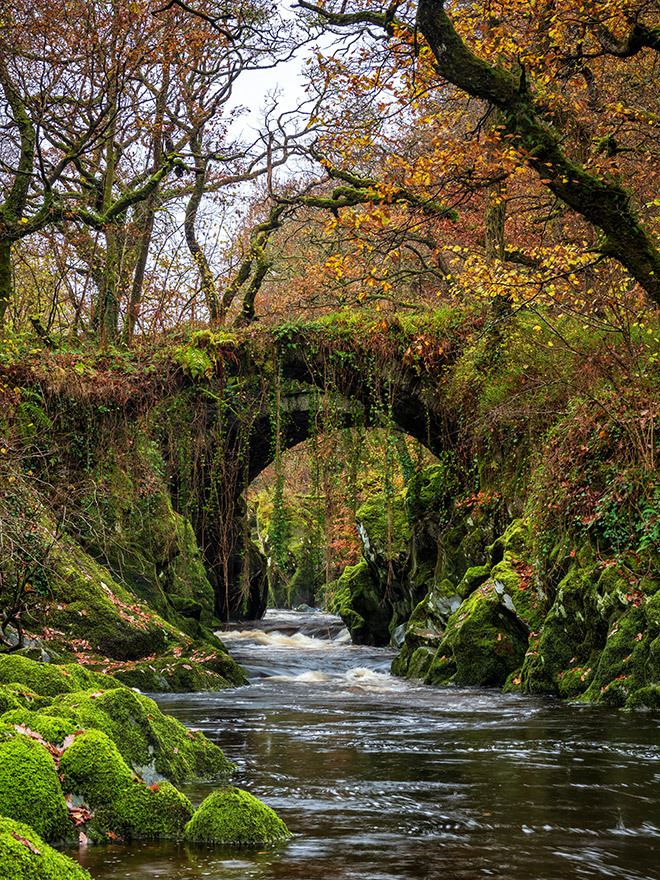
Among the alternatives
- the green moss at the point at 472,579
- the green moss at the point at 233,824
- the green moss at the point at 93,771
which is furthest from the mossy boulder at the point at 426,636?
the green moss at the point at 93,771

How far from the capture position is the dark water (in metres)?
3.61

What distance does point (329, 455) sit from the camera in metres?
13.8

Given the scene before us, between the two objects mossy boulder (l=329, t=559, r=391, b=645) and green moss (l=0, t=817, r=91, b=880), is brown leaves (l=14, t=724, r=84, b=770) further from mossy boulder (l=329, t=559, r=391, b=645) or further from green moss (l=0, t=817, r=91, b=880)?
mossy boulder (l=329, t=559, r=391, b=645)

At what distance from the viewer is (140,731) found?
486 cm

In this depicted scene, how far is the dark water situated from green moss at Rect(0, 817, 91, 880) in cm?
65

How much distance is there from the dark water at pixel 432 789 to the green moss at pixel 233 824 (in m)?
0.13

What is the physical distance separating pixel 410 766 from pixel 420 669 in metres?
6.78

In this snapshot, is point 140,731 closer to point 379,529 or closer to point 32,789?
point 32,789

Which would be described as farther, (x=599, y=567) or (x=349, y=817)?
(x=599, y=567)

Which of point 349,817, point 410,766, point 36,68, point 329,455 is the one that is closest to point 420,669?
point 329,455

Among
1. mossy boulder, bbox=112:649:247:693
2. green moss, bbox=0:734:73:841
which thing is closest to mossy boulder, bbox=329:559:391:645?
mossy boulder, bbox=112:649:247:693

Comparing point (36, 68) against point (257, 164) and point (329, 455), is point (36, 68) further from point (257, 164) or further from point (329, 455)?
point (329, 455)

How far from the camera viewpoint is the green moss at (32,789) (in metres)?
3.63

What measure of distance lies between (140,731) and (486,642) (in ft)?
23.1
